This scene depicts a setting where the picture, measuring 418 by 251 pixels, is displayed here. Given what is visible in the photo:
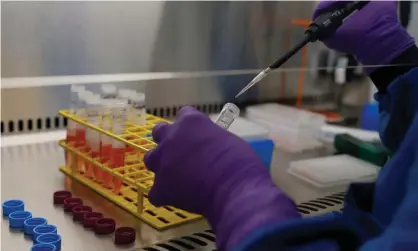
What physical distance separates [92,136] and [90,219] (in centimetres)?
20

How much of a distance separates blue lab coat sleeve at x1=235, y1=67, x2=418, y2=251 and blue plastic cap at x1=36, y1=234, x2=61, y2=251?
351 millimetres

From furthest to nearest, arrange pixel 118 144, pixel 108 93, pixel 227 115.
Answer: pixel 108 93, pixel 118 144, pixel 227 115

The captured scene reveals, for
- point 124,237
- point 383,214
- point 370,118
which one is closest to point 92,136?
point 124,237

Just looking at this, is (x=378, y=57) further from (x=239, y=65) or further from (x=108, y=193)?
(x=108, y=193)

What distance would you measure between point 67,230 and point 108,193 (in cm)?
13

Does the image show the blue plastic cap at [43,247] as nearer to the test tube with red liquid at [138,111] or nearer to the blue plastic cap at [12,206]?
the blue plastic cap at [12,206]

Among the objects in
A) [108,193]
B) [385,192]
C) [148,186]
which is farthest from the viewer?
[108,193]

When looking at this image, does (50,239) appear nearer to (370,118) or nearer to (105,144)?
(105,144)

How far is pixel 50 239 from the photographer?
843mm

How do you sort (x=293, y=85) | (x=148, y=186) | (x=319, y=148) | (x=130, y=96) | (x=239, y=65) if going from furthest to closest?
(x=293, y=85) → (x=239, y=65) → (x=319, y=148) → (x=130, y=96) → (x=148, y=186)

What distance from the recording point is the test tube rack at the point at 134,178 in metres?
0.93

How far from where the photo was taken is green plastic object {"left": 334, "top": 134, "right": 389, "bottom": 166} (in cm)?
132

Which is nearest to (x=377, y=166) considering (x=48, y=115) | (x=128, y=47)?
(x=128, y=47)

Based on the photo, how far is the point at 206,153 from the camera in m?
0.70
